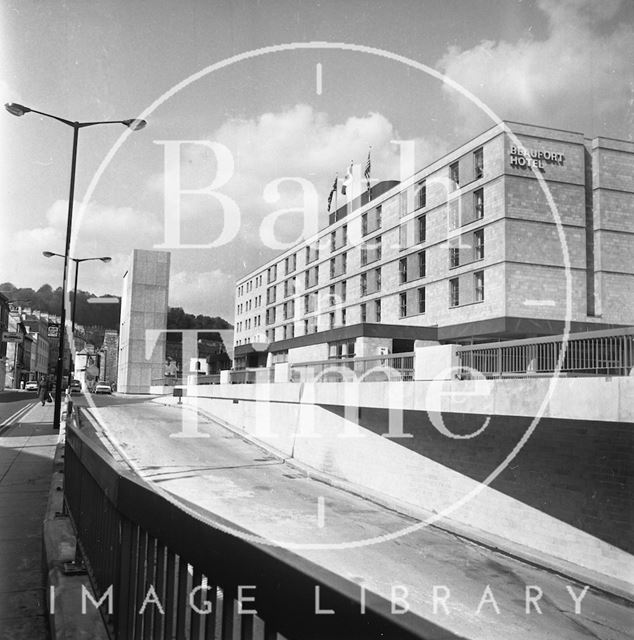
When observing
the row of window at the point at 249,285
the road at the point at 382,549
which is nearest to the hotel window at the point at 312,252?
the row of window at the point at 249,285

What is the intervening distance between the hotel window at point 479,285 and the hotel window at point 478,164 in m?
6.15

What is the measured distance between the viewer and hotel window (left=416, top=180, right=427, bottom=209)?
43500mm

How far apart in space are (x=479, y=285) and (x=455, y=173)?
26.3ft

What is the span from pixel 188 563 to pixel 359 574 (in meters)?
11.0

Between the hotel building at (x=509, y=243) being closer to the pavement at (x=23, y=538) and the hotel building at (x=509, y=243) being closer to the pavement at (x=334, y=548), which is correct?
the pavement at (x=334, y=548)

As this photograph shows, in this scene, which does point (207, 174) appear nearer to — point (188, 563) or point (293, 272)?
point (188, 563)

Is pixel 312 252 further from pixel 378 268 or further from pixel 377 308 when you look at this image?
pixel 377 308

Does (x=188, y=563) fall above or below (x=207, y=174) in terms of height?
below

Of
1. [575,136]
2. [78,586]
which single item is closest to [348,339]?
[575,136]

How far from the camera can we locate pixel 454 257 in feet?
134

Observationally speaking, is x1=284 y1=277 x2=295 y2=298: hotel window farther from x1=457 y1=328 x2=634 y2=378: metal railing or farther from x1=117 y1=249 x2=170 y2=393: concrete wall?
x1=457 y1=328 x2=634 y2=378: metal railing

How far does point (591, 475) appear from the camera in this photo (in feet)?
41.2

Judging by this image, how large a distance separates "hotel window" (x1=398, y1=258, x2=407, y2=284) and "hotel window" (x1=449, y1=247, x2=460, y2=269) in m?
5.59

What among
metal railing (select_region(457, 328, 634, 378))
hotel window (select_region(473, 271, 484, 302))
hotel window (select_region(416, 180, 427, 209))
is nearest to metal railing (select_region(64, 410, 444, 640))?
metal railing (select_region(457, 328, 634, 378))
